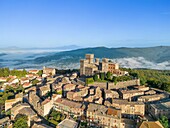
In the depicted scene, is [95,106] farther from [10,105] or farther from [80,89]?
[10,105]

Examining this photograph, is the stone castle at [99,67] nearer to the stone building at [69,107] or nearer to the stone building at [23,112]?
the stone building at [69,107]

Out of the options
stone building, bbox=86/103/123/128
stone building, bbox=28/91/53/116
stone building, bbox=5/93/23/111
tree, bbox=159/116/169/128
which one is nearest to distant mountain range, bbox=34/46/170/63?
stone building, bbox=5/93/23/111

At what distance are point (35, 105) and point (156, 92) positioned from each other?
1751 centimetres

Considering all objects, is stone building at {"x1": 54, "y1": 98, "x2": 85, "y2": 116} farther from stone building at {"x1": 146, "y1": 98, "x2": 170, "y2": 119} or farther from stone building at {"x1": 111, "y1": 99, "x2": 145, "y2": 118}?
stone building at {"x1": 146, "y1": 98, "x2": 170, "y2": 119}

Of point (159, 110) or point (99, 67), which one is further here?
point (99, 67)

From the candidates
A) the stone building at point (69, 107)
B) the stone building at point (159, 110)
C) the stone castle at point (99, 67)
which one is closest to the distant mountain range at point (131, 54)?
the stone castle at point (99, 67)

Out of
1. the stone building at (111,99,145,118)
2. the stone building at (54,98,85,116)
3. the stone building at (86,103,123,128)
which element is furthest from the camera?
the stone building at (111,99,145,118)

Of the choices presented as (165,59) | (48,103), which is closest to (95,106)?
(48,103)

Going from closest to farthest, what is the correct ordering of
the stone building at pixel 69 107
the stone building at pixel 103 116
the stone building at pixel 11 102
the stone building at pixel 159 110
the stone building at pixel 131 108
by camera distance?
1. the stone building at pixel 103 116
2. the stone building at pixel 159 110
3. the stone building at pixel 69 107
4. the stone building at pixel 131 108
5. the stone building at pixel 11 102

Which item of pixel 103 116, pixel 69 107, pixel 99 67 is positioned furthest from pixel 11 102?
pixel 99 67

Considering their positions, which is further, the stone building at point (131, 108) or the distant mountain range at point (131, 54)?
the distant mountain range at point (131, 54)

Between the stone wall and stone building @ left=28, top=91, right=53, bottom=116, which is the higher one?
the stone wall

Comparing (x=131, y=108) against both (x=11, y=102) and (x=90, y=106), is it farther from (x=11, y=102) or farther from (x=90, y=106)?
(x=11, y=102)

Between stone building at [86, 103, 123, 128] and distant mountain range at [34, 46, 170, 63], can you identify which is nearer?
stone building at [86, 103, 123, 128]
